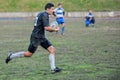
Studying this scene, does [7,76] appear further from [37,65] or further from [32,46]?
[37,65]

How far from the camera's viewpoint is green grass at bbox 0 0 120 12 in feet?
214

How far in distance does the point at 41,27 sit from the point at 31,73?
54.7 inches

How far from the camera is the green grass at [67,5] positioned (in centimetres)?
6538

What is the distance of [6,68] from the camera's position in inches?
542

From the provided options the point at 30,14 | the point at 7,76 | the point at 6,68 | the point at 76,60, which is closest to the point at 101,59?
the point at 76,60

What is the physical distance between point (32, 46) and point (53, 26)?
88cm

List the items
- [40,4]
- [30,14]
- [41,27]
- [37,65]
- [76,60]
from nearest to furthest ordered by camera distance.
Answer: [41,27] < [37,65] < [76,60] < [30,14] < [40,4]

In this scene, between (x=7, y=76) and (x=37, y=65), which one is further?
(x=37, y=65)

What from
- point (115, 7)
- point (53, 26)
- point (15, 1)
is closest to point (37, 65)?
point (53, 26)

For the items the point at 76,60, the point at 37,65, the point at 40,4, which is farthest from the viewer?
the point at 40,4

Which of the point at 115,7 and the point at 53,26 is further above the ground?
the point at 53,26

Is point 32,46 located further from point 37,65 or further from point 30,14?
point 30,14

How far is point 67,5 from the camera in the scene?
6694 cm

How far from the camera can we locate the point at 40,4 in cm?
6812
